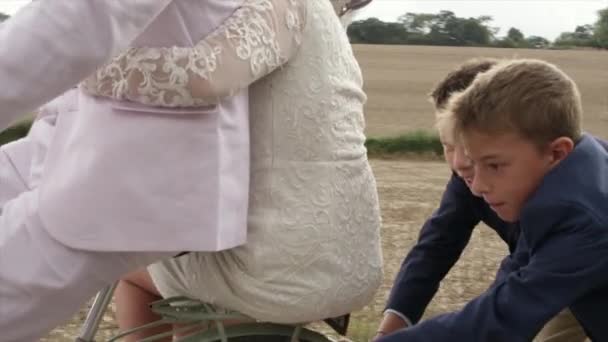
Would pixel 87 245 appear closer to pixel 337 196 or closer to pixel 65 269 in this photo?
pixel 65 269

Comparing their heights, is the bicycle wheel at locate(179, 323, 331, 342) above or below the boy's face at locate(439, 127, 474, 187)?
below

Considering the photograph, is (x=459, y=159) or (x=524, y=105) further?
(x=459, y=159)

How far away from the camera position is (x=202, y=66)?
1.69 metres

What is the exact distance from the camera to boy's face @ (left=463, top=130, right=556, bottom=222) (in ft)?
6.51

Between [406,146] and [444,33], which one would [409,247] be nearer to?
[406,146]

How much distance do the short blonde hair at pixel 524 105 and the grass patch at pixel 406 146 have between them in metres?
11.5

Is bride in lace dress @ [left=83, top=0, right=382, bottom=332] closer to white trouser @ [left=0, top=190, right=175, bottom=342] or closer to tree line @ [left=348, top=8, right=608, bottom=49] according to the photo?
white trouser @ [left=0, top=190, right=175, bottom=342]

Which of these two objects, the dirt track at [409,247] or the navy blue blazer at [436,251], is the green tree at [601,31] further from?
the navy blue blazer at [436,251]

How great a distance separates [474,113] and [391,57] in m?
20.9

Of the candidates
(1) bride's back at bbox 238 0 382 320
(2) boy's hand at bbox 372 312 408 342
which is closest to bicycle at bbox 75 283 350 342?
(1) bride's back at bbox 238 0 382 320

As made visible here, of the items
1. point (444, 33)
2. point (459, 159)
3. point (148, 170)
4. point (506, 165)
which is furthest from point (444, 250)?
point (444, 33)

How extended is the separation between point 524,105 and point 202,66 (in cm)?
67

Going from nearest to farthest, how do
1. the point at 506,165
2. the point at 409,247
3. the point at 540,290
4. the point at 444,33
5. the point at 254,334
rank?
1. the point at 540,290
2. the point at 506,165
3. the point at 254,334
4. the point at 409,247
5. the point at 444,33

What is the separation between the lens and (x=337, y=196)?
6.42 feet
